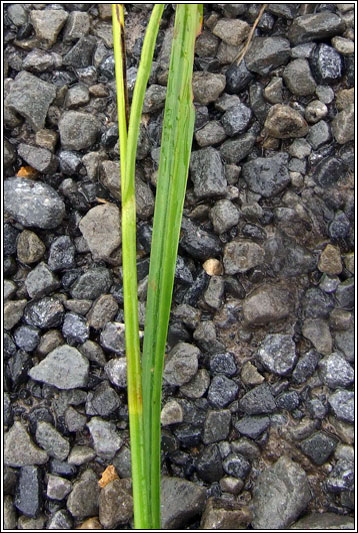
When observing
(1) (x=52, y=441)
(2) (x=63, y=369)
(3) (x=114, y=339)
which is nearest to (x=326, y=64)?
(3) (x=114, y=339)

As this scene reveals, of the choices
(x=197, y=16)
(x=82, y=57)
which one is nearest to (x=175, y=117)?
(x=197, y=16)

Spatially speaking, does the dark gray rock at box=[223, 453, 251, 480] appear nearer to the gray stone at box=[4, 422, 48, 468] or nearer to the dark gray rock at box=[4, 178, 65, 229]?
the gray stone at box=[4, 422, 48, 468]

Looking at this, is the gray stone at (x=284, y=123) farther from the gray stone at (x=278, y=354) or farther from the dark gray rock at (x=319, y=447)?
the dark gray rock at (x=319, y=447)

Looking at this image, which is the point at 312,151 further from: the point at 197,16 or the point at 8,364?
the point at 8,364

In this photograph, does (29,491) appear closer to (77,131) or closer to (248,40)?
(77,131)

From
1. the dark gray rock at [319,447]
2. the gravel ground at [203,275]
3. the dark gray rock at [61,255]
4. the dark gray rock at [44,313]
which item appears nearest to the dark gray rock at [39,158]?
the gravel ground at [203,275]

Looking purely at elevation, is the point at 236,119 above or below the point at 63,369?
above
